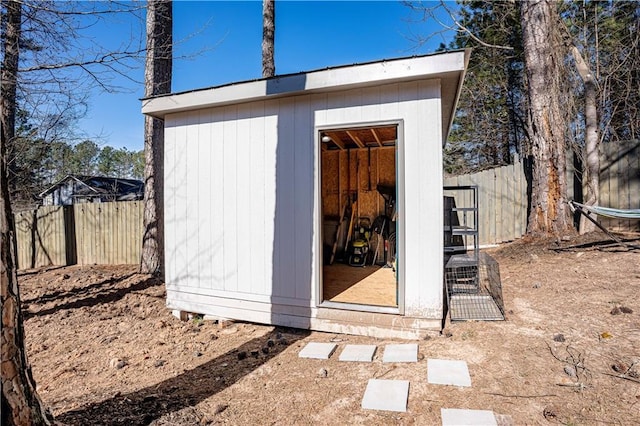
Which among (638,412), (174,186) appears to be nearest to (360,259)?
(174,186)

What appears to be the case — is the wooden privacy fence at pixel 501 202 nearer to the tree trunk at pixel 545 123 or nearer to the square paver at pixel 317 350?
the tree trunk at pixel 545 123

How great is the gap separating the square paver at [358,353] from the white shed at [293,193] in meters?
0.29

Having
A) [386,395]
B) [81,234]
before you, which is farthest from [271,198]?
[81,234]

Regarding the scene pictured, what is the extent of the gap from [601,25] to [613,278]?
7322mm

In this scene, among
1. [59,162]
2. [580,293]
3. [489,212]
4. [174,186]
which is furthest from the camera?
[59,162]

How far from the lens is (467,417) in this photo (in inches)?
79.4

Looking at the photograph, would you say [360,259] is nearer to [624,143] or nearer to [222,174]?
[222,174]

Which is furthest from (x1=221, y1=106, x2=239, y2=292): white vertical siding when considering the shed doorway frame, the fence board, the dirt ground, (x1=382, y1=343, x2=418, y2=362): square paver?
the fence board

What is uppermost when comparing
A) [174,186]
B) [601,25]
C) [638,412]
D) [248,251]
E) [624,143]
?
[601,25]

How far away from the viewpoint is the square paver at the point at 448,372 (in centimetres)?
243

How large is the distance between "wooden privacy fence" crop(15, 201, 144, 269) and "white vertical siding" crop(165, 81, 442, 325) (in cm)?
395

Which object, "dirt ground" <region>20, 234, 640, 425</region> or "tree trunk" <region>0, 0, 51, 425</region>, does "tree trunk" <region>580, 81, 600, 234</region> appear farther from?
"tree trunk" <region>0, 0, 51, 425</region>

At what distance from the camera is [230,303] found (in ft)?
13.2

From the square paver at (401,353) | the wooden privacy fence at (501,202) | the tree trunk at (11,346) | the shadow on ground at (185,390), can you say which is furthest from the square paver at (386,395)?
the wooden privacy fence at (501,202)
